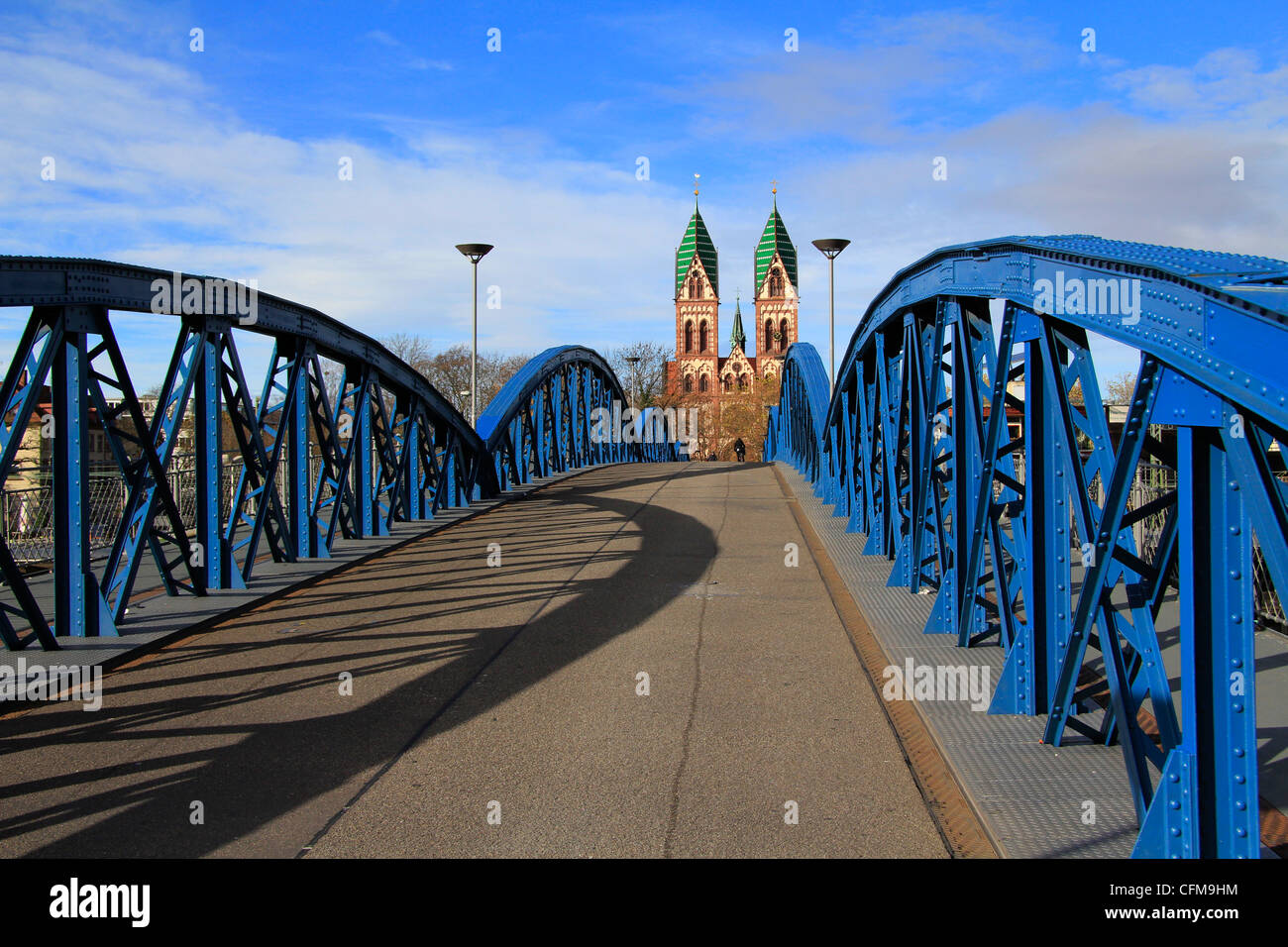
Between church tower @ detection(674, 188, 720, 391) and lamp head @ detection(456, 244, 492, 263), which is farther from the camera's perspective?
church tower @ detection(674, 188, 720, 391)

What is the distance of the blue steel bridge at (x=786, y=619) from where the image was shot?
3.66m

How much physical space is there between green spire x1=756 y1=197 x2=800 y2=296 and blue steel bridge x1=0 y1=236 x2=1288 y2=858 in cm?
12049

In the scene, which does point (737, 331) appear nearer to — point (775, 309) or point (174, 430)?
point (775, 309)

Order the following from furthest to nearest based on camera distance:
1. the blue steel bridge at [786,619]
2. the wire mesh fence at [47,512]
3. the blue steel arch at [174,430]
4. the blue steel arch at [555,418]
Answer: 1. the blue steel arch at [555,418]
2. the wire mesh fence at [47,512]
3. the blue steel arch at [174,430]
4. the blue steel bridge at [786,619]

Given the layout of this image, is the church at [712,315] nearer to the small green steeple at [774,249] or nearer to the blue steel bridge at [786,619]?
the small green steeple at [774,249]

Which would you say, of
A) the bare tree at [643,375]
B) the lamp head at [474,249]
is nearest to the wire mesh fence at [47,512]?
the lamp head at [474,249]

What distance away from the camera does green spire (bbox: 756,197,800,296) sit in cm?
13025

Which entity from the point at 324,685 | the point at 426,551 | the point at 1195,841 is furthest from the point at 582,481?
the point at 1195,841

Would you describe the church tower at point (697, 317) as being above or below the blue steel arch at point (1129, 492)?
above

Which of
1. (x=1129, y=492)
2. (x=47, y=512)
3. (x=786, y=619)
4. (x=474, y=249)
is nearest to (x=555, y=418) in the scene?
(x=474, y=249)

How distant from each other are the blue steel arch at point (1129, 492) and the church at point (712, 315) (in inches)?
4583

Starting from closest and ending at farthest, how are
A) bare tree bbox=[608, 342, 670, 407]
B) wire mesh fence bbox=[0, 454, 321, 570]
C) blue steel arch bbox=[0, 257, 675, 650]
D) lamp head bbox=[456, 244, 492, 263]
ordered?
1. blue steel arch bbox=[0, 257, 675, 650]
2. wire mesh fence bbox=[0, 454, 321, 570]
3. lamp head bbox=[456, 244, 492, 263]
4. bare tree bbox=[608, 342, 670, 407]

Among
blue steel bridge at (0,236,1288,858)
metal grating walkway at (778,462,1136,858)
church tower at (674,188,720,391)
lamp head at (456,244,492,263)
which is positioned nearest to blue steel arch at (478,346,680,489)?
lamp head at (456,244,492,263)

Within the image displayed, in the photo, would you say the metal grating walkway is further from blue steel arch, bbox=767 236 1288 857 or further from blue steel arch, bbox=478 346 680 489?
blue steel arch, bbox=478 346 680 489
